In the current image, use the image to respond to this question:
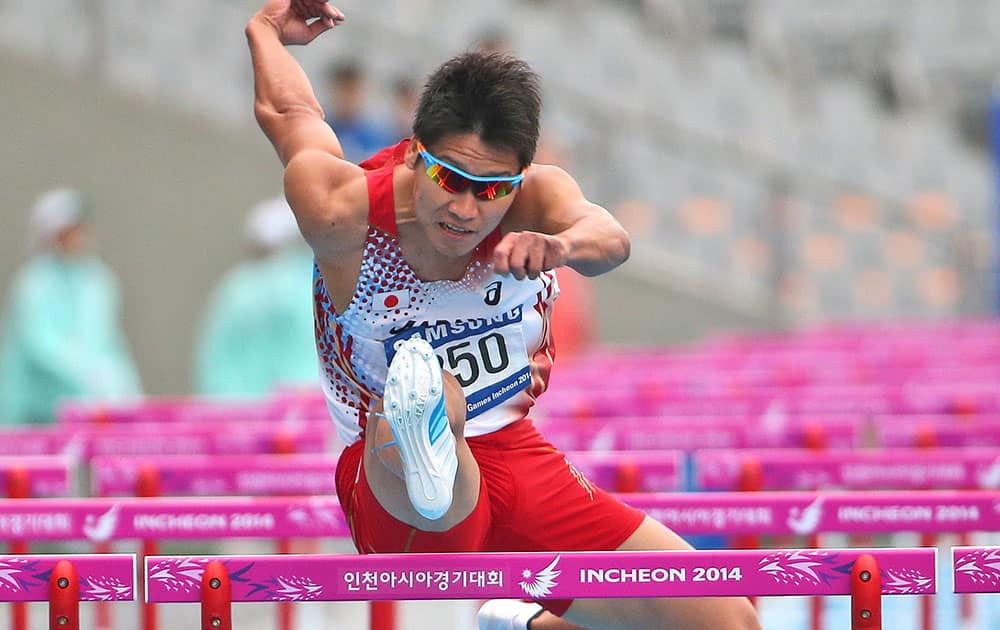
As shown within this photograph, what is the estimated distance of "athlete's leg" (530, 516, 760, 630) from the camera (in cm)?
384

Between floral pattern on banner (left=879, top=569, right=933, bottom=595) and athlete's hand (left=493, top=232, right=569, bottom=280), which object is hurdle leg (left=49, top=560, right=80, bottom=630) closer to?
athlete's hand (left=493, top=232, right=569, bottom=280)

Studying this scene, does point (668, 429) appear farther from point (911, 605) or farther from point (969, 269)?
point (969, 269)

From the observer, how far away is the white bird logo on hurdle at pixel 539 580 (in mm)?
3439

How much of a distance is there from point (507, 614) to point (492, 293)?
893 millimetres

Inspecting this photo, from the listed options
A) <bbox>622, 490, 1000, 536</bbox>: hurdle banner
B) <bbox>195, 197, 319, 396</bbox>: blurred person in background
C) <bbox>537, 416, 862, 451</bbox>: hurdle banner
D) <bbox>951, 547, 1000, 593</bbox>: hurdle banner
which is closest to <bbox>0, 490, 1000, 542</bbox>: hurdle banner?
<bbox>622, 490, 1000, 536</bbox>: hurdle banner

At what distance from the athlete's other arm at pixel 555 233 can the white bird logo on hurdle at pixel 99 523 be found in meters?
1.27

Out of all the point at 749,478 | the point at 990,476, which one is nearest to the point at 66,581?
the point at 749,478

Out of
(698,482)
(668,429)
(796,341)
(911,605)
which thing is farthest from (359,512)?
(796,341)

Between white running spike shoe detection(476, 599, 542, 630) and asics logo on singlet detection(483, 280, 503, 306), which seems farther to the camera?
white running spike shoe detection(476, 599, 542, 630)

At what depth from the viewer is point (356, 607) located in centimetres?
850

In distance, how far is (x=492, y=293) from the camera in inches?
153

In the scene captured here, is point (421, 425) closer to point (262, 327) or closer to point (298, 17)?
point (298, 17)

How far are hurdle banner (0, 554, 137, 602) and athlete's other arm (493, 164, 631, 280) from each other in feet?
3.26

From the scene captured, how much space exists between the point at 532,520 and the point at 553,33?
15.0 metres
